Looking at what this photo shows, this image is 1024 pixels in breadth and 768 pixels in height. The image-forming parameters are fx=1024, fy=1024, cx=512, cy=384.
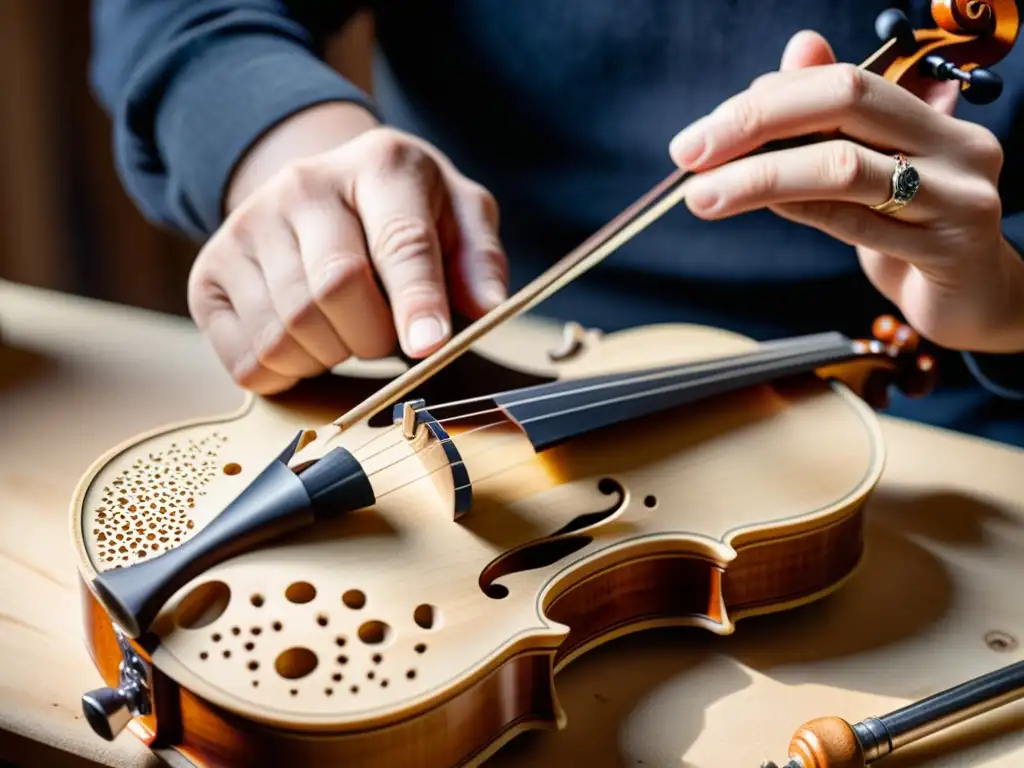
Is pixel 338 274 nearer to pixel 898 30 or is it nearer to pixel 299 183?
pixel 299 183

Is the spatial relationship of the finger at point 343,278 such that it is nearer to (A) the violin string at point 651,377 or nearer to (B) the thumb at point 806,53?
(A) the violin string at point 651,377

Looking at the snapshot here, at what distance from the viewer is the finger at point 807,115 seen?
653mm

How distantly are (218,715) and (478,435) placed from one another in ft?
0.88

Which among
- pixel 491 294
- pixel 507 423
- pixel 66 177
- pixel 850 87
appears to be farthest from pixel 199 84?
pixel 66 177

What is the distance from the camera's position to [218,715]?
472 mm

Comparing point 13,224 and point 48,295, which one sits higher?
point 48,295

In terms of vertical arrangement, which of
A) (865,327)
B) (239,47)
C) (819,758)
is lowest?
(865,327)

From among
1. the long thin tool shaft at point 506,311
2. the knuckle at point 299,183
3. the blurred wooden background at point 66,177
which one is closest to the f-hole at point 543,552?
the long thin tool shaft at point 506,311

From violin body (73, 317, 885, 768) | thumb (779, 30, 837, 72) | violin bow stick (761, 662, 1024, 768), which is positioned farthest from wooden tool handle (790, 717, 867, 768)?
thumb (779, 30, 837, 72)

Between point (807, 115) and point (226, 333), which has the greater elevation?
point (807, 115)

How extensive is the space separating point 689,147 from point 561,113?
0.50 metres

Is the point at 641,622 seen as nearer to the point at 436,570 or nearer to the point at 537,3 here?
the point at 436,570

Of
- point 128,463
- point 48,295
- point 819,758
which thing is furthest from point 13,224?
point 819,758

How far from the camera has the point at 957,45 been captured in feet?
2.33
